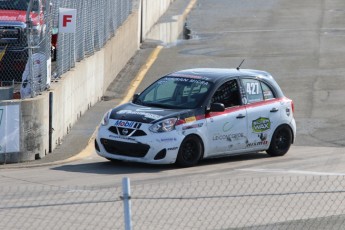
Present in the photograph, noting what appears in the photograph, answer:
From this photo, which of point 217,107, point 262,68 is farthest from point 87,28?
point 217,107

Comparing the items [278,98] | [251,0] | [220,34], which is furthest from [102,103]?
[251,0]

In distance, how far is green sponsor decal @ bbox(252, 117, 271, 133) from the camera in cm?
1652

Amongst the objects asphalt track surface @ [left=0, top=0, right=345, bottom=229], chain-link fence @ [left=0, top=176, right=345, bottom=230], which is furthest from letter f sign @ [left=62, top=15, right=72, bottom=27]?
chain-link fence @ [left=0, top=176, right=345, bottom=230]

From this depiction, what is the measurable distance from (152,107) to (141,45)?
15208mm

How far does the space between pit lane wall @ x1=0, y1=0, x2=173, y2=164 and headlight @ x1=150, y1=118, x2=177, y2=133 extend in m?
2.47

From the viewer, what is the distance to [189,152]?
1538 centimetres

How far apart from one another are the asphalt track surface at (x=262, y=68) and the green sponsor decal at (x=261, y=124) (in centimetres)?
55

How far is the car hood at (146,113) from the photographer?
49.8ft

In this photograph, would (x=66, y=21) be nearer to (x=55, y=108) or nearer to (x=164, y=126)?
(x=55, y=108)

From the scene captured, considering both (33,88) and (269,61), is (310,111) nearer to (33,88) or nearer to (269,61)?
(269,61)

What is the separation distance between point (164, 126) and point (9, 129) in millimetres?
2730

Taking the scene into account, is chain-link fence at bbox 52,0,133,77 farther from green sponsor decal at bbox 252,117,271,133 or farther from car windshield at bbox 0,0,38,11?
green sponsor decal at bbox 252,117,271,133

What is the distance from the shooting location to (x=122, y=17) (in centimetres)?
2802

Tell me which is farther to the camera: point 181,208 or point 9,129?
point 9,129
